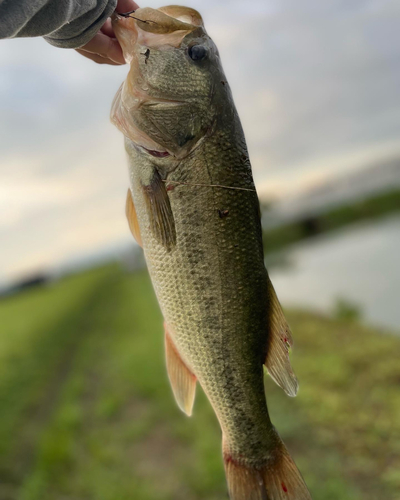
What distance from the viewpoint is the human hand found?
1875 mm

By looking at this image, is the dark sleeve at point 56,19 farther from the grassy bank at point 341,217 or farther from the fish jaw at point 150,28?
the grassy bank at point 341,217

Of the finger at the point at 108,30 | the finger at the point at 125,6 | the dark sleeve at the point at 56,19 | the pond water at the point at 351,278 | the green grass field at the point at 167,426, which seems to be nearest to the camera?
the dark sleeve at the point at 56,19

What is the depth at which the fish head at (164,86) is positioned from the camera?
1.74 meters

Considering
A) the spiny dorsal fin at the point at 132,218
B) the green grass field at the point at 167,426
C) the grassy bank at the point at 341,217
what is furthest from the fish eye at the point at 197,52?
the grassy bank at the point at 341,217

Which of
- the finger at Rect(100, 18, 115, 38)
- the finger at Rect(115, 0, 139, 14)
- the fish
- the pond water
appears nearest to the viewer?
the fish

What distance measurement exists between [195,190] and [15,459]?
482cm

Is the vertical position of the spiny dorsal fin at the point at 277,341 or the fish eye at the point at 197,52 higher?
the fish eye at the point at 197,52

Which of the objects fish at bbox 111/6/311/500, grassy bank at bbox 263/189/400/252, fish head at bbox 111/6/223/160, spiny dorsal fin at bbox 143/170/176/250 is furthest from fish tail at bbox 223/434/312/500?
grassy bank at bbox 263/189/400/252

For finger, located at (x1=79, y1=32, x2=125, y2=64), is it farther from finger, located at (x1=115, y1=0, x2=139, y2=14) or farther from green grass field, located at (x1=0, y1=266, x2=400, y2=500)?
green grass field, located at (x1=0, y1=266, x2=400, y2=500)

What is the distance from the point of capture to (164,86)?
1.75 meters

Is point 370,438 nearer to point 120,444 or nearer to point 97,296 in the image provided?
point 120,444

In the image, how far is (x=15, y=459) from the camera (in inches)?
194

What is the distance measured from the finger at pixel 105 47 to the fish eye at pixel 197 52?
1.36 feet

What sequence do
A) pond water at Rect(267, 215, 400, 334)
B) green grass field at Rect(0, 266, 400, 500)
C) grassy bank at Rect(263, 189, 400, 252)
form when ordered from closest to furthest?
green grass field at Rect(0, 266, 400, 500) → pond water at Rect(267, 215, 400, 334) → grassy bank at Rect(263, 189, 400, 252)
